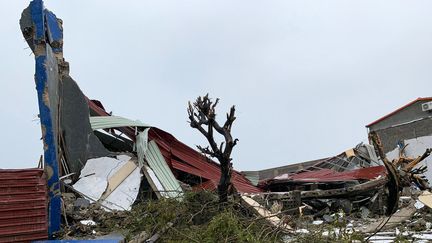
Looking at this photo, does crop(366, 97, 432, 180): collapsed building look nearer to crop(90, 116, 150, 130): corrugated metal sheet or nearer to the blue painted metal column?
crop(90, 116, 150, 130): corrugated metal sheet

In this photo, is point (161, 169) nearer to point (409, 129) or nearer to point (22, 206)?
point (22, 206)

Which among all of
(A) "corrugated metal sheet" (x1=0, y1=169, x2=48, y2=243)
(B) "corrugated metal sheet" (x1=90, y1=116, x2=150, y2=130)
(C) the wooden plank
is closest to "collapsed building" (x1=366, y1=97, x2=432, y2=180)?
(B) "corrugated metal sheet" (x1=90, y1=116, x2=150, y2=130)

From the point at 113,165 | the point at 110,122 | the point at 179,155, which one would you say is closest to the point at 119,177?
the point at 113,165

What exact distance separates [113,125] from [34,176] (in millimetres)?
2682

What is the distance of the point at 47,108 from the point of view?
6.73m

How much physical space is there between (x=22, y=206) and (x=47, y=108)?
142 cm

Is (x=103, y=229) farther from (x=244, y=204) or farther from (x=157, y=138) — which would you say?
(x=157, y=138)

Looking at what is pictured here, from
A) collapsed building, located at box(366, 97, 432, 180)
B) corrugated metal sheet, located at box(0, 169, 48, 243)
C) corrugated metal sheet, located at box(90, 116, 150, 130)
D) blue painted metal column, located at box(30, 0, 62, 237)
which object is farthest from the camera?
collapsed building, located at box(366, 97, 432, 180)

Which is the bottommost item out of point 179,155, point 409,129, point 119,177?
point 119,177

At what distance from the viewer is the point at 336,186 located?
1017cm

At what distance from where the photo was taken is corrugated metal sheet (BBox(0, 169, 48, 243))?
5.88m

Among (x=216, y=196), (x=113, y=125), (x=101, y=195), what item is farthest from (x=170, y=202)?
(x=113, y=125)

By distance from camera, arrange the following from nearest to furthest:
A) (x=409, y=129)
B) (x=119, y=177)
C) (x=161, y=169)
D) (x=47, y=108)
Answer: (x=47, y=108)
(x=119, y=177)
(x=161, y=169)
(x=409, y=129)

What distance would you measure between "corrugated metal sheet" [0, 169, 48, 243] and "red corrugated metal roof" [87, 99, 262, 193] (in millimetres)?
2933
